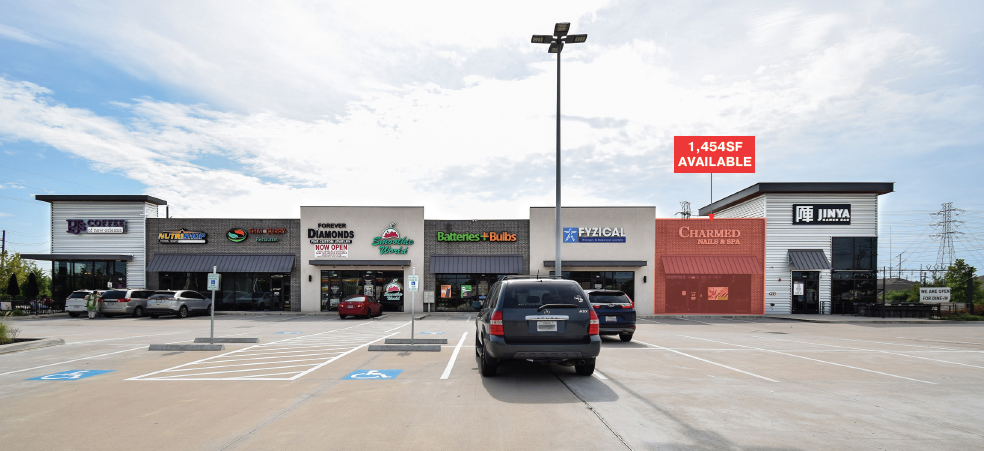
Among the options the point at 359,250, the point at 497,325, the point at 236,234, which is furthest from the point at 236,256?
the point at 497,325

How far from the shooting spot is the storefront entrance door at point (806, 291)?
2989 centimetres

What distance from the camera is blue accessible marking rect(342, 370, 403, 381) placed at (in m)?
8.94

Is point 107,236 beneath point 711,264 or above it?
above

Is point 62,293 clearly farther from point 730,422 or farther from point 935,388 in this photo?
point 935,388

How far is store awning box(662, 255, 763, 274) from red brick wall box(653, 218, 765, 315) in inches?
9.9

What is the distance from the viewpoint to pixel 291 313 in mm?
29422

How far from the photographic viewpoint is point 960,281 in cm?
3659

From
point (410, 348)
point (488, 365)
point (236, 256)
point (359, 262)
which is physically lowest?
point (410, 348)

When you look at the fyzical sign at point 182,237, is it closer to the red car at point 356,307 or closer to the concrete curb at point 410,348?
the red car at point 356,307

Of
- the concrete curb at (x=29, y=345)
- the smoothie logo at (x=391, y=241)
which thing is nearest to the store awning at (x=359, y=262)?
the smoothie logo at (x=391, y=241)

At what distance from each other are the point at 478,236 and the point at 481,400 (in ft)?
75.8

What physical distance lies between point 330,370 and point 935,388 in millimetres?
10360

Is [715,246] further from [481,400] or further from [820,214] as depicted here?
[481,400]

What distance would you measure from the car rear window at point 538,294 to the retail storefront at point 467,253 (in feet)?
69.0
